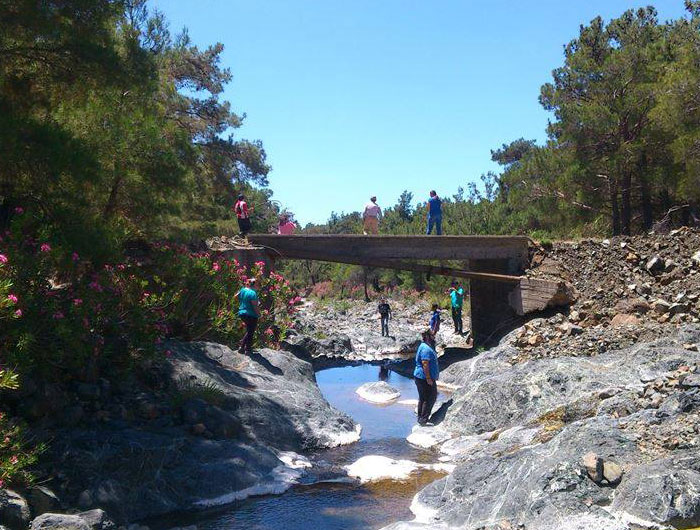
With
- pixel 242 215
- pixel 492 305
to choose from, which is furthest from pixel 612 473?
pixel 492 305

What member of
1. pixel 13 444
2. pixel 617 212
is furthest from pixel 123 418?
pixel 617 212

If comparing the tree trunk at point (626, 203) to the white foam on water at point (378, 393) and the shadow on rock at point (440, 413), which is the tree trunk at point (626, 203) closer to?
the white foam on water at point (378, 393)

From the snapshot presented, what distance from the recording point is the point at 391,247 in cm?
2030

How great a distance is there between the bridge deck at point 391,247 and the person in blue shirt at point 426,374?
6633mm

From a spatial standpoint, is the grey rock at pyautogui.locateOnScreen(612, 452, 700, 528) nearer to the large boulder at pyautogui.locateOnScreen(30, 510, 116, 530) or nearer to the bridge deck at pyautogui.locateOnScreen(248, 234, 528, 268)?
the large boulder at pyautogui.locateOnScreen(30, 510, 116, 530)

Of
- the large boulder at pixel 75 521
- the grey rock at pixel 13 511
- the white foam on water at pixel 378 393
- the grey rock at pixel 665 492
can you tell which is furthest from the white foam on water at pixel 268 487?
the white foam on water at pixel 378 393

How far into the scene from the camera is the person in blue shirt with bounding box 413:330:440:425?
43.1 feet

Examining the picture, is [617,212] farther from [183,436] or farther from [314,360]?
[183,436]

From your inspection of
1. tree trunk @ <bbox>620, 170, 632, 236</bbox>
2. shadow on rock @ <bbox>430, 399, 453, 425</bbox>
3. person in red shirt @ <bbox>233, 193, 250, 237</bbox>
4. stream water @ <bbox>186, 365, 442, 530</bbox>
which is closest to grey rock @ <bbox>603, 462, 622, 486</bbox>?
stream water @ <bbox>186, 365, 442, 530</bbox>

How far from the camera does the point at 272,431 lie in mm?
11859

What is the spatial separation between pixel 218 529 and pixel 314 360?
16317 mm

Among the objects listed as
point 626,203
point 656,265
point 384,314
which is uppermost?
point 626,203

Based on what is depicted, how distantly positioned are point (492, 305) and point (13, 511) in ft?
57.1

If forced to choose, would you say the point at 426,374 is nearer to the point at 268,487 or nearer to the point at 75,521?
the point at 268,487
